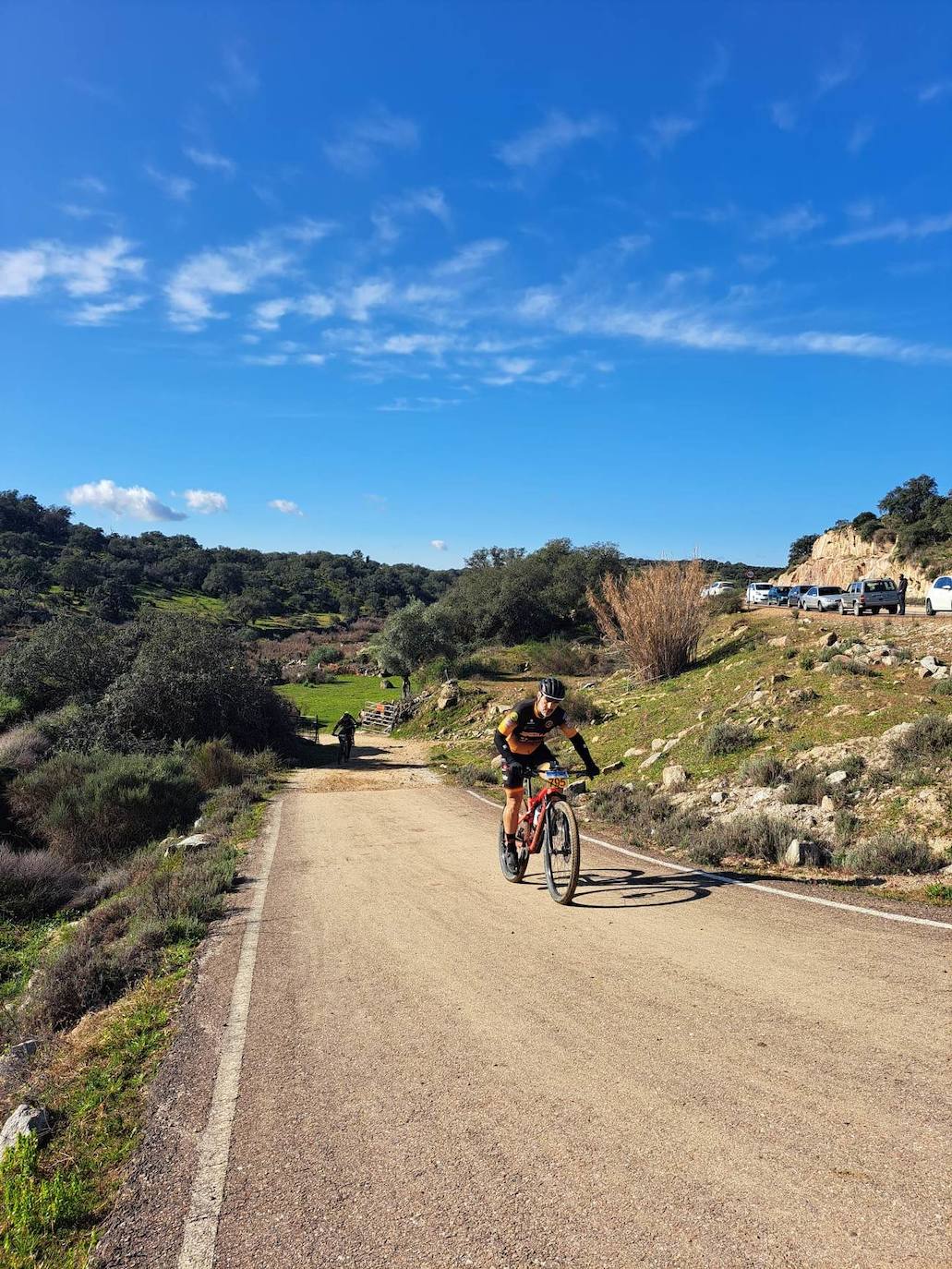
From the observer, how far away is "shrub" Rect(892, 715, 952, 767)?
932cm

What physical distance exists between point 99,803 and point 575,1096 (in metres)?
11.9

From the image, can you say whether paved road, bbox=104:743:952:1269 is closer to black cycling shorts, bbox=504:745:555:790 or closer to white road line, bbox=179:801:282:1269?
white road line, bbox=179:801:282:1269

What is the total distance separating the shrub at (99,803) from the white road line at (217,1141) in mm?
8469

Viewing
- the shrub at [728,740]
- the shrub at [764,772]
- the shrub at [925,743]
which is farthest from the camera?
the shrub at [728,740]

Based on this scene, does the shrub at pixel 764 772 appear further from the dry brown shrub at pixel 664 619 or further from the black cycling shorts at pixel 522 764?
the dry brown shrub at pixel 664 619

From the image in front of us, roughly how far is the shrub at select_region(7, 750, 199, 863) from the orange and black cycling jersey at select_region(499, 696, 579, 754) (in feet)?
28.9

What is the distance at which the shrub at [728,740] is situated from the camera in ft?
40.7

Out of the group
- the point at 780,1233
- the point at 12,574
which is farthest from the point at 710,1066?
the point at 12,574

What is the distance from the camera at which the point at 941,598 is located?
2591 centimetres

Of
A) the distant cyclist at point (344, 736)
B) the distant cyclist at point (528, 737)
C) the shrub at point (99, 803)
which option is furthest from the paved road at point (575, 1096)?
the distant cyclist at point (344, 736)

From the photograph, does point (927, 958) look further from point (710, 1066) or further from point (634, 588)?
point (634, 588)

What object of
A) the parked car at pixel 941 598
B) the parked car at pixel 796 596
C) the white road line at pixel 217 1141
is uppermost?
the parked car at pixel 796 596

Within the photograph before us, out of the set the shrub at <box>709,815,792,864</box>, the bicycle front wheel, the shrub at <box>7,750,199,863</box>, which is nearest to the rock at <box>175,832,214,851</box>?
the shrub at <box>7,750,199,863</box>

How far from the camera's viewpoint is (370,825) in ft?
39.1
